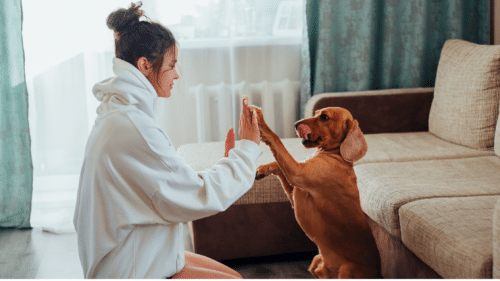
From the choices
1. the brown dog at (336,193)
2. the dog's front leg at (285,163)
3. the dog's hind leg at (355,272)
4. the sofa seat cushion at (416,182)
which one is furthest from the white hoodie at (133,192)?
the sofa seat cushion at (416,182)

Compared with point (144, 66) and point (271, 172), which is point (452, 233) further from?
point (144, 66)

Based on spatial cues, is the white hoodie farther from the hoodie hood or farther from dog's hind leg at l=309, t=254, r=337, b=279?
dog's hind leg at l=309, t=254, r=337, b=279

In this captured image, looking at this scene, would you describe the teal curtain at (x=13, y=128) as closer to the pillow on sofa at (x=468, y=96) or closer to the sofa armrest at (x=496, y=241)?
the pillow on sofa at (x=468, y=96)

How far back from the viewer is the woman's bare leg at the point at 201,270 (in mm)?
1285

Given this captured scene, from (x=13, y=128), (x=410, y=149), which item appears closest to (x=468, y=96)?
(x=410, y=149)

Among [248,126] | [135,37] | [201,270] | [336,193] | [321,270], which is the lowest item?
[321,270]

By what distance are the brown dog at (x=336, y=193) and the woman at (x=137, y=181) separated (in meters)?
0.34

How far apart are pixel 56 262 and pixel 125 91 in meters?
1.44

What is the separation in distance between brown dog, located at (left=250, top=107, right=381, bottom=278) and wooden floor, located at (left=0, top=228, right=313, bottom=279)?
503 millimetres

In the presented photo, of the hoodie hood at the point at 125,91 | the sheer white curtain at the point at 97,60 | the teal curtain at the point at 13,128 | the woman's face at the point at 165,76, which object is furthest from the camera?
the sheer white curtain at the point at 97,60

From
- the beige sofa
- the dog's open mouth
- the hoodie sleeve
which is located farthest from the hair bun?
the beige sofa

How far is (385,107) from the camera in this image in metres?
2.73

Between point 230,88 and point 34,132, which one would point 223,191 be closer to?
point 230,88

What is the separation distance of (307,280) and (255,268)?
285 millimetres
